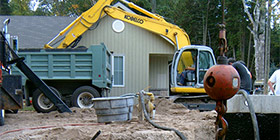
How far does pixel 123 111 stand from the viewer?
5.97 meters

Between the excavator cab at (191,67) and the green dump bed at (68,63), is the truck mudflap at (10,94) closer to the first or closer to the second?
the green dump bed at (68,63)

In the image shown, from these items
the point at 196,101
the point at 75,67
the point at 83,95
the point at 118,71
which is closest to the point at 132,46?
the point at 118,71

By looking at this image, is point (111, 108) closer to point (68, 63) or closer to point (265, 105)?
point (265, 105)

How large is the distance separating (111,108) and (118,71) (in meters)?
9.32

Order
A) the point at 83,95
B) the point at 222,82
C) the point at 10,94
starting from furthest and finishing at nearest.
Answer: the point at 83,95, the point at 10,94, the point at 222,82

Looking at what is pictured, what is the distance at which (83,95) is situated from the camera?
968 centimetres

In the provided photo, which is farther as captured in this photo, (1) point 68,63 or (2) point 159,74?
(2) point 159,74

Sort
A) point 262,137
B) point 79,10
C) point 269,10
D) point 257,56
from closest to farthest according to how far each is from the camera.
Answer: point 262,137
point 269,10
point 257,56
point 79,10

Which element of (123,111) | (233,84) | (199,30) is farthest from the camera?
(199,30)

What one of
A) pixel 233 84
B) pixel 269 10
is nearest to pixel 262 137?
pixel 233 84

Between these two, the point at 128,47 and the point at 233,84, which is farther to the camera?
the point at 128,47

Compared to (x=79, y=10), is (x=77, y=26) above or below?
below

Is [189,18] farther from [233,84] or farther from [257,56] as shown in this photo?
[233,84]

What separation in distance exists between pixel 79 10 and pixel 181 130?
95.9 feet
